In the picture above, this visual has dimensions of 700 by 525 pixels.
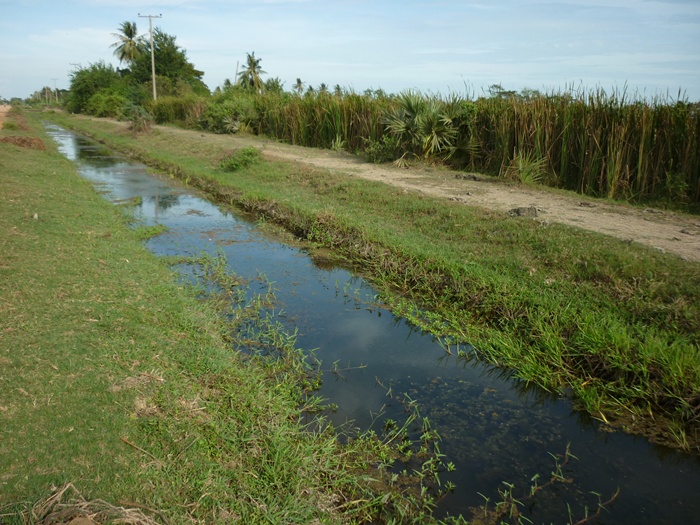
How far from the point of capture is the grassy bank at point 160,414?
2.57m

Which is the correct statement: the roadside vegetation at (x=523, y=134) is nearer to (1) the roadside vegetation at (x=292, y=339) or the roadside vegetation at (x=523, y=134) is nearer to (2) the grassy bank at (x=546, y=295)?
(1) the roadside vegetation at (x=292, y=339)

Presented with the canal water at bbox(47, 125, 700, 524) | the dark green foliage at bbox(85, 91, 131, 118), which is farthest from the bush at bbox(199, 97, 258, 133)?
the canal water at bbox(47, 125, 700, 524)

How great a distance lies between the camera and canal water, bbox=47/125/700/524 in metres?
3.04

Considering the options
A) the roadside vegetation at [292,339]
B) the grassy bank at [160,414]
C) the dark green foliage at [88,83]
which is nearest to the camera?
the grassy bank at [160,414]

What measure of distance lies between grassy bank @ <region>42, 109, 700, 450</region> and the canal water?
240mm

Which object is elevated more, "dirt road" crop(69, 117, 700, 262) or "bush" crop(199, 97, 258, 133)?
"bush" crop(199, 97, 258, 133)

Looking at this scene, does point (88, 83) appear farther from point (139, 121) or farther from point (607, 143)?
point (607, 143)

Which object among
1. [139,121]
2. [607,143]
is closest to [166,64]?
[139,121]

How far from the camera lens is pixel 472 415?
3.81 meters

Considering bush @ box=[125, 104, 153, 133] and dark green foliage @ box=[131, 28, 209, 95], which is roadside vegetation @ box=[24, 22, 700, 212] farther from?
dark green foliage @ box=[131, 28, 209, 95]

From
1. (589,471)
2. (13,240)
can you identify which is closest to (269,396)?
(589,471)

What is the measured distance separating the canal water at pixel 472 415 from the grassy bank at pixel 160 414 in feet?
1.24

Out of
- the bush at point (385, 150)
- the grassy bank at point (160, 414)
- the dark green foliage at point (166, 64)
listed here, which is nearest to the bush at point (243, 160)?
the bush at point (385, 150)

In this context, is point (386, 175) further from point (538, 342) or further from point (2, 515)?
point (2, 515)
